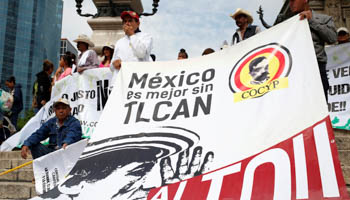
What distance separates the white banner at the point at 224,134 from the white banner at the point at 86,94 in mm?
2494

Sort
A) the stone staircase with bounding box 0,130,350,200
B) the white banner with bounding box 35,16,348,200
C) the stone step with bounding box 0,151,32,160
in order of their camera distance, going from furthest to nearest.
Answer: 1. the stone step with bounding box 0,151,32,160
2. the stone staircase with bounding box 0,130,350,200
3. the white banner with bounding box 35,16,348,200

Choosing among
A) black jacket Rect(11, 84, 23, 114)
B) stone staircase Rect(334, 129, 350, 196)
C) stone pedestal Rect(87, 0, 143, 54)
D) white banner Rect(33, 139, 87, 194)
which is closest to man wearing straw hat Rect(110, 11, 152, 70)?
white banner Rect(33, 139, 87, 194)

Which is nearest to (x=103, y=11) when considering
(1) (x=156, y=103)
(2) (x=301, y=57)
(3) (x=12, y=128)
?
(3) (x=12, y=128)

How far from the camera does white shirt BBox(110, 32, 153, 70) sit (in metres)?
5.15

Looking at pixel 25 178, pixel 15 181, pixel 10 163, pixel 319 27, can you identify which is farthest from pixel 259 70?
→ pixel 10 163

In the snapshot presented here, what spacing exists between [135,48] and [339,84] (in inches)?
141

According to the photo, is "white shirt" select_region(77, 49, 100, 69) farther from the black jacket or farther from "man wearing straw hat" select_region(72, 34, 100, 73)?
the black jacket

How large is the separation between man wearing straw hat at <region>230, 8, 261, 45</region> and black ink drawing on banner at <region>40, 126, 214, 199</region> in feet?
8.49

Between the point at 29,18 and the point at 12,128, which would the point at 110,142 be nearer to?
the point at 12,128

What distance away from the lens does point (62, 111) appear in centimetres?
493

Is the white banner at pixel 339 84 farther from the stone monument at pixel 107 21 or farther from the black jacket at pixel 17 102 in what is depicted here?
the black jacket at pixel 17 102

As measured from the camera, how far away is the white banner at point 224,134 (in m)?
2.62

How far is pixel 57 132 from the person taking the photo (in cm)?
498

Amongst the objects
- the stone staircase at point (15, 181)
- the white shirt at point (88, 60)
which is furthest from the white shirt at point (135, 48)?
the stone staircase at point (15, 181)
